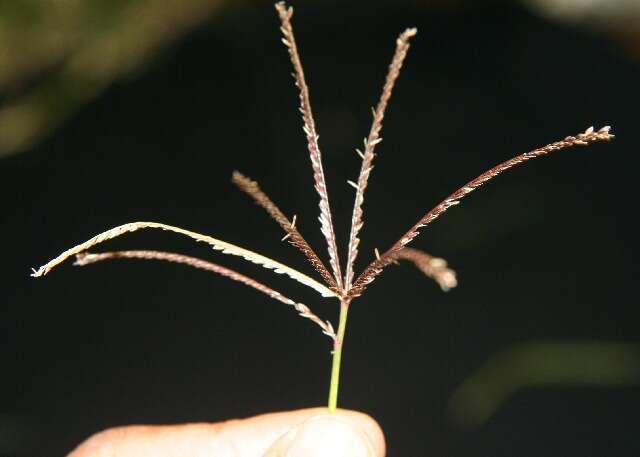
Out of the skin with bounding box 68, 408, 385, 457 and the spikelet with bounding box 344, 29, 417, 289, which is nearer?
the spikelet with bounding box 344, 29, 417, 289

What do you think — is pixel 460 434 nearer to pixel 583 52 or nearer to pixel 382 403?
pixel 382 403

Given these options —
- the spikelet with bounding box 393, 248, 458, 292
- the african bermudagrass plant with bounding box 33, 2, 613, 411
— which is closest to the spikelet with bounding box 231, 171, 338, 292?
the african bermudagrass plant with bounding box 33, 2, 613, 411

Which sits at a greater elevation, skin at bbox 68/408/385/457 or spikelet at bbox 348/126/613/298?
spikelet at bbox 348/126/613/298

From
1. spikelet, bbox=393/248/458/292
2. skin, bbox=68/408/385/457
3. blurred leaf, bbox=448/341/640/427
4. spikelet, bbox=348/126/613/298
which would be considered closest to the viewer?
spikelet, bbox=393/248/458/292

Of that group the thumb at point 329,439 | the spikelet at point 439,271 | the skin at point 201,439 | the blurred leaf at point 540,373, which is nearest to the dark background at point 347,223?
the blurred leaf at point 540,373

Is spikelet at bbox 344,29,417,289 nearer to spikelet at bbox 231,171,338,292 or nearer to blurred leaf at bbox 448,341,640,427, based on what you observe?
spikelet at bbox 231,171,338,292

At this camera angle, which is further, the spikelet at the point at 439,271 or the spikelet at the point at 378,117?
the spikelet at the point at 378,117

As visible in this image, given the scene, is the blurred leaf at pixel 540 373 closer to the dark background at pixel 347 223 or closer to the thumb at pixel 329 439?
the dark background at pixel 347 223

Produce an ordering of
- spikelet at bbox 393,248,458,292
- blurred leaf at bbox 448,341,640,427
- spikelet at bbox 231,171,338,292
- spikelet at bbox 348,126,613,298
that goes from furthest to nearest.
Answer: blurred leaf at bbox 448,341,640,427, spikelet at bbox 231,171,338,292, spikelet at bbox 348,126,613,298, spikelet at bbox 393,248,458,292

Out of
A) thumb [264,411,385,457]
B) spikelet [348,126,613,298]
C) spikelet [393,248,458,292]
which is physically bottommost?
thumb [264,411,385,457]

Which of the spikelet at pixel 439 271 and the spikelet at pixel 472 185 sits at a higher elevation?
the spikelet at pixel 472 185
